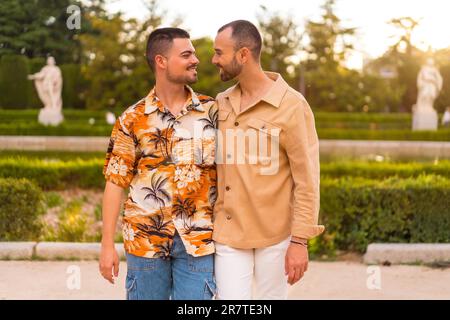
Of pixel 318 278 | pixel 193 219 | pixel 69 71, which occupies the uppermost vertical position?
pixel 69 71

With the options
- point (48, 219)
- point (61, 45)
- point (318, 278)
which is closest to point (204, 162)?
point (318, 278)

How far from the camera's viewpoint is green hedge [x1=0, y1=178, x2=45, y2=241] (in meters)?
5.92

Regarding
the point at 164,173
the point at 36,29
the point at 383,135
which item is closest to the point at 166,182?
the point at 164,173

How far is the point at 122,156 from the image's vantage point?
8.36 feet

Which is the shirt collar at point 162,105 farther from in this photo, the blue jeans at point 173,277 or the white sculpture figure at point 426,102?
the white sculpture figure at point 426,102

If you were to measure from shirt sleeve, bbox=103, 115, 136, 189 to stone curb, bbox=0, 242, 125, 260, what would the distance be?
3022mm

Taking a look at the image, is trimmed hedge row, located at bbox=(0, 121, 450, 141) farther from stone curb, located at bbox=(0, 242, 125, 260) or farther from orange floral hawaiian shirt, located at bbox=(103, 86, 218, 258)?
orange floral hawaiian shirt, located at bbox=(103, 86, 218, 258)

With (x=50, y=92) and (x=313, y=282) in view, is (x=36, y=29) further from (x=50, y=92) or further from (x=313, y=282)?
(x=313, y=282)

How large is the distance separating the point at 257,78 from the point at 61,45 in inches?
983

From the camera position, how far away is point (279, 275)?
2588mm

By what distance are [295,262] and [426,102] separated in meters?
19.2

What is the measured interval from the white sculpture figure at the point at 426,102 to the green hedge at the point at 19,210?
16.2 metres
